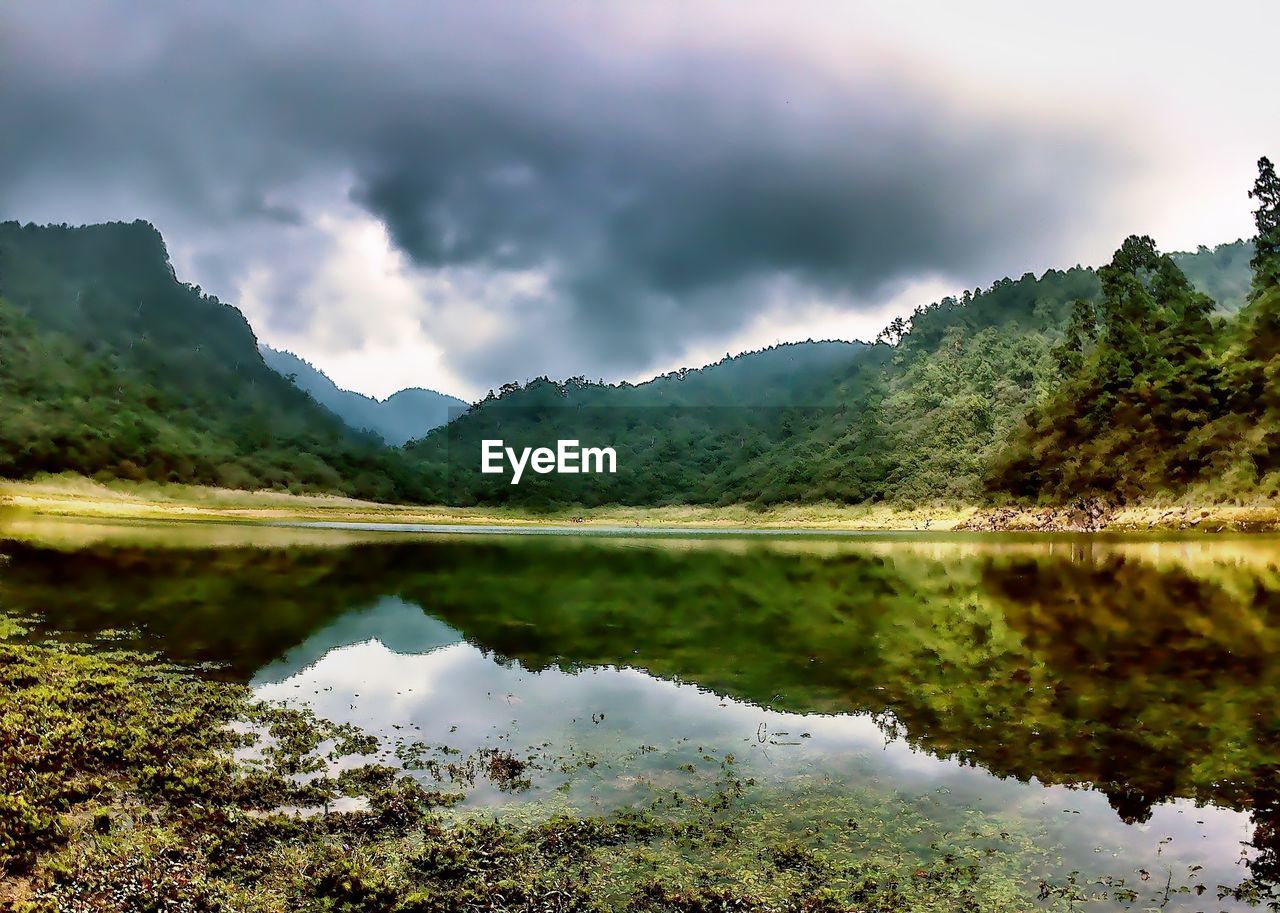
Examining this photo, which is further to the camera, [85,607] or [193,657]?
[85,607]

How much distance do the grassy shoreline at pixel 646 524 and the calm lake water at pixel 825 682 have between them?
41.6 meters

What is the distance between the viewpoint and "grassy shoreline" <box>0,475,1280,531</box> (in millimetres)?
80425

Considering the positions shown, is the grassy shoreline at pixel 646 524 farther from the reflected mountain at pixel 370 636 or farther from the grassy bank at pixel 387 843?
the grassy bank at pixel 387 843

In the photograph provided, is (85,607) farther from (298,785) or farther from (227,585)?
(298,785)

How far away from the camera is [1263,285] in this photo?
9438 centimetres

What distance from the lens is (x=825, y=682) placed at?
778 inches

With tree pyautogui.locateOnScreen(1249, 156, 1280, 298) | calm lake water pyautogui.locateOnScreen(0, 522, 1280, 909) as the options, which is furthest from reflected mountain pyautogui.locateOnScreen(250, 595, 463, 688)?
tree pyautogui.locateOnScreen(1249, 156, 1280, 298)

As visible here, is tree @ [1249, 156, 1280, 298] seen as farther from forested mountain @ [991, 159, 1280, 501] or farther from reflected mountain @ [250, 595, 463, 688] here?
reflected mountain @ [250, 595, 463, 688]

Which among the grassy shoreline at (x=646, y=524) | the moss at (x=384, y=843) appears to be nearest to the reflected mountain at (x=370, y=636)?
the moss at (x=384, y=843)

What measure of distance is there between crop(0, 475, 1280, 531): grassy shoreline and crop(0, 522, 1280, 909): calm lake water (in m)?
41.6

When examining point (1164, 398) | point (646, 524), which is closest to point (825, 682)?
point (1164, 398)

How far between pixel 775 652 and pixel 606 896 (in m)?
16.7

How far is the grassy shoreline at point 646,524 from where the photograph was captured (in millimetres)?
80425

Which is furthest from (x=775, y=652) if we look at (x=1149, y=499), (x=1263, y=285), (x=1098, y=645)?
(x=1263, y=285)
